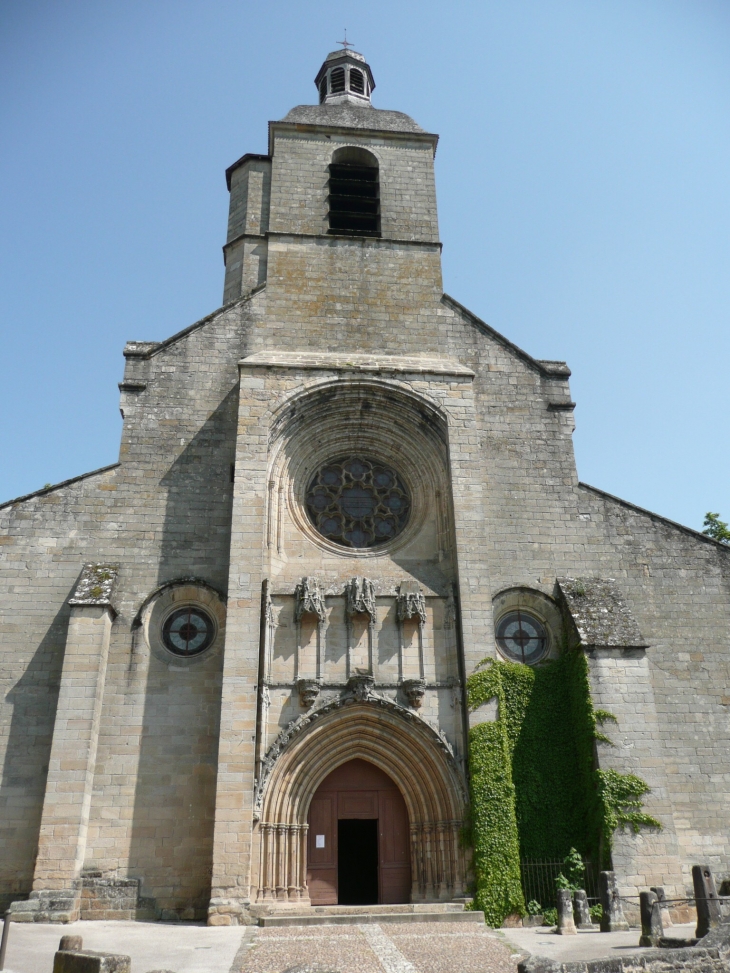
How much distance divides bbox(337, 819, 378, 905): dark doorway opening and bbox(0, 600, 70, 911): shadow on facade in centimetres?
503

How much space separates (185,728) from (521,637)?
5.76 meters

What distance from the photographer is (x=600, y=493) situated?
14.5 metres

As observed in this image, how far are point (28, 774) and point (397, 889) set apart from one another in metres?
5.86

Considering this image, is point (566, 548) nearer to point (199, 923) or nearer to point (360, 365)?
point (360, 365)

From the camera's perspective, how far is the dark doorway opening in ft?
44.7

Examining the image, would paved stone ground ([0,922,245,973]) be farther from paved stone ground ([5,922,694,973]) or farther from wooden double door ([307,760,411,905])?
wooden double door ([307,760,411,905])

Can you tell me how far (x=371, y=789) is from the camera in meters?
12.4

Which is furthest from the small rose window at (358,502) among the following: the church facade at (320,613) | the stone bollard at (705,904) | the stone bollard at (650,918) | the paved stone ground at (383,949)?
the stone bollard at (705,904)

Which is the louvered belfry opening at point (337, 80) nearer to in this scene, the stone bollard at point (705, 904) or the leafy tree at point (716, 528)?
the leafy tree at point (716, 528)

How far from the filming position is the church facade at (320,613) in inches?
452

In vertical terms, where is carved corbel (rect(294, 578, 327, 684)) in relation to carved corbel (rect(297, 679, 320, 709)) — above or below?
above

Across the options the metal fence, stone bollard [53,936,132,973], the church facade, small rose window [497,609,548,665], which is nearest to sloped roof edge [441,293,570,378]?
the church facade

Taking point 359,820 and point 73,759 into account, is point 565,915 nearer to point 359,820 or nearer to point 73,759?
point 359,820

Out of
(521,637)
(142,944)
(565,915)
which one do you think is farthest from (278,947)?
(521,637)
